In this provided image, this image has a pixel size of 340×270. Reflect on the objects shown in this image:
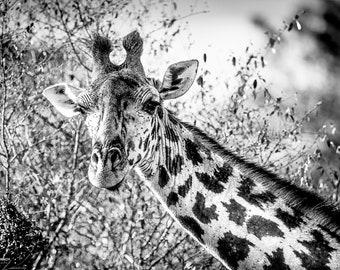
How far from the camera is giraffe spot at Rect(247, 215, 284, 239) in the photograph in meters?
3.78

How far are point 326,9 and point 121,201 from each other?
1917 cm

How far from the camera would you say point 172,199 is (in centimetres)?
407

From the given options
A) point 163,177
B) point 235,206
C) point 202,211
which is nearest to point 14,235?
point 163,177

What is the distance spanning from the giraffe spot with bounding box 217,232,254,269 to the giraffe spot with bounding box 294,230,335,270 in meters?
0.34

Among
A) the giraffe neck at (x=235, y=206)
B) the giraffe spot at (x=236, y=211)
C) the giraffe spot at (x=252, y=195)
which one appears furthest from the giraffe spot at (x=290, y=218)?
the giraffe spot at (x=236, y=211)

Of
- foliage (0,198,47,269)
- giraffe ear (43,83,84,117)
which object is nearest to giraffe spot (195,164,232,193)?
giraffe ear (43,83,84,117)

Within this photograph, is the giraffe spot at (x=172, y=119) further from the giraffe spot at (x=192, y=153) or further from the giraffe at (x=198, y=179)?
the giraffe spot at (x=192, y=153)

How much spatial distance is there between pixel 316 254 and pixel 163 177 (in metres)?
1.22

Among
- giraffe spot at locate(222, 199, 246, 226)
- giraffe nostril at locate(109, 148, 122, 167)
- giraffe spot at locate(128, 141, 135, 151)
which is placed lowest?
giraffe spot at locate(222, 199, 246, 226)

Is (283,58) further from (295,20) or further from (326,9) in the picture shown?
(295,20)

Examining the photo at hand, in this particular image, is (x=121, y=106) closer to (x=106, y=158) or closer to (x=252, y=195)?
(x=106, y=158)

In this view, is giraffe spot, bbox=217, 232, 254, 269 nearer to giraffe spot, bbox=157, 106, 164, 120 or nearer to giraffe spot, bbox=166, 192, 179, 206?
giraffe spot, bbox=166, 192, 179, 206

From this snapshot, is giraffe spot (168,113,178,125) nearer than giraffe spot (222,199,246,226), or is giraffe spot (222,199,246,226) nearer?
giraffe spot (222,199,246,226)

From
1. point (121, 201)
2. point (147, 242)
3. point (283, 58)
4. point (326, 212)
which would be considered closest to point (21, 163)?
point (121, 201)
